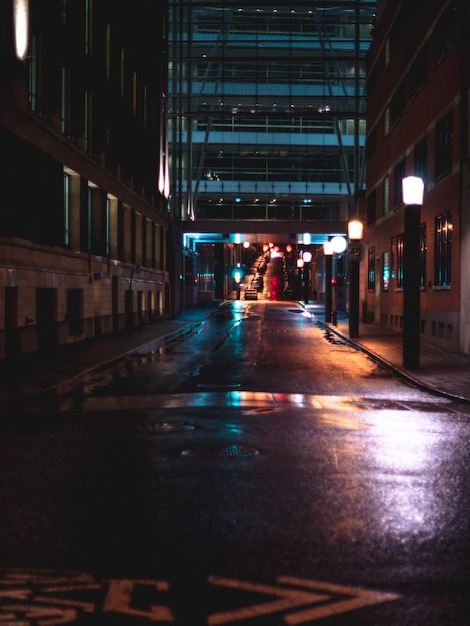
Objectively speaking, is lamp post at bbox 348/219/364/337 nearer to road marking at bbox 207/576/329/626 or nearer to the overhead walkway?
road marking at bbox 207/576/329/626

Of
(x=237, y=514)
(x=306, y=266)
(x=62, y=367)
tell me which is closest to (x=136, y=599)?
(x=237, y=514)

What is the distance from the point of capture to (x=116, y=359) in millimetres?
22891

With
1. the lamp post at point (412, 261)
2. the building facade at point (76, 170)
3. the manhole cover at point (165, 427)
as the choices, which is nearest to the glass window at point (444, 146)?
the lamp post at point (412, 261)

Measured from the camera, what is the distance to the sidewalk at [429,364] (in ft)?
52.6

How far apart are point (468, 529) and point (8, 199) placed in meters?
18.9

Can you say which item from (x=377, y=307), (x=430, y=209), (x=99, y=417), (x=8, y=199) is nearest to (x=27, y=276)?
(x=8, y=199)

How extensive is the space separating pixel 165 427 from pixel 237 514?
4633 mm

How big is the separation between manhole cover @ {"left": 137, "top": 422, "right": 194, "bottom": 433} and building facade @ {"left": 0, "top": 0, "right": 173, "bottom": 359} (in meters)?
11.4

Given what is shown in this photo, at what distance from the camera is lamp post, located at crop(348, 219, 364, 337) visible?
31.0m

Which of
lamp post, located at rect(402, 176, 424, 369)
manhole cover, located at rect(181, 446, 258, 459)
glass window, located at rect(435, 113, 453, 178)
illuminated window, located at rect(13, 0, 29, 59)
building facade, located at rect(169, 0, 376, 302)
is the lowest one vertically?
manhole cover, located at rect(181, 446, 258, 459)

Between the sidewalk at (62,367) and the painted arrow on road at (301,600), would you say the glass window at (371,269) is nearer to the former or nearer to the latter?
the sidewalk at (62,367)

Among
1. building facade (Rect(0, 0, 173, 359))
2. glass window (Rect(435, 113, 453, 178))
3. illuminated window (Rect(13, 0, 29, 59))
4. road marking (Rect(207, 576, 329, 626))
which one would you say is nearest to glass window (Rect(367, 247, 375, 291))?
building facade (Rect(0, 0, 173, 359))

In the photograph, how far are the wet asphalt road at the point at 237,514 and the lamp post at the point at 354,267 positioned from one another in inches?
684

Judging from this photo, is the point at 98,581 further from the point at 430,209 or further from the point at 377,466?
the point at 430,209
